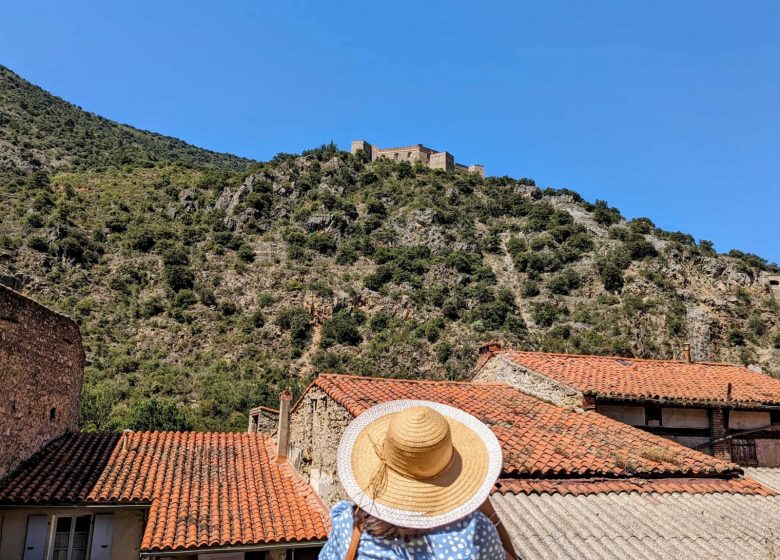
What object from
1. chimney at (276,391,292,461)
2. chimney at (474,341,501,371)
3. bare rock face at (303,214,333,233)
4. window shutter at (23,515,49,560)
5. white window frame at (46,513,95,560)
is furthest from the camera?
bare rock face at (303,214,333,233)

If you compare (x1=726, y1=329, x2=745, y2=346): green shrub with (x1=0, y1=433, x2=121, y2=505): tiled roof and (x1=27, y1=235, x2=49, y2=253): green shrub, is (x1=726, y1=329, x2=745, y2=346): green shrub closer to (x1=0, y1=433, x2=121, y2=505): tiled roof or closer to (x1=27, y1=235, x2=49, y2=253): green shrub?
(x1=0, y1=433, x2=121, y2=505): tiled roof

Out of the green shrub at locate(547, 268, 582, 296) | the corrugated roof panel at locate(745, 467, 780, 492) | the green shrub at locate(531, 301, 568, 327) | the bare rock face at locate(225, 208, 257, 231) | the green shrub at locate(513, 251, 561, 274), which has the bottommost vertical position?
the corrugated roof panel at locate(745, 467, 780, 492)

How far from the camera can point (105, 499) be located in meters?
12.7

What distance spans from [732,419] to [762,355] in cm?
3851

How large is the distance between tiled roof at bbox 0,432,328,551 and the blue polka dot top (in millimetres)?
10224

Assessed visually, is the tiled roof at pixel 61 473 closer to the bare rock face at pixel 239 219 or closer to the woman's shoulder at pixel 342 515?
the woman's shoulder at pixel 342 515

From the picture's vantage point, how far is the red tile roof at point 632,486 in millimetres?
9227

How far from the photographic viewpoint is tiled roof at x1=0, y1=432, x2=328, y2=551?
1198cm

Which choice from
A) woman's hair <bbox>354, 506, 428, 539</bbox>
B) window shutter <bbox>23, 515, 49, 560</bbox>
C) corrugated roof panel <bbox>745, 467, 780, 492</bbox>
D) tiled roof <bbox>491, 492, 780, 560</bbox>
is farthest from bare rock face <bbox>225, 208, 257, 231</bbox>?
woman's hair <bbox>354, 506, 428, 539</bbox>

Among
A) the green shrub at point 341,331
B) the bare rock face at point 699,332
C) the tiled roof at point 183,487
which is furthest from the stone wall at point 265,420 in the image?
the bare rock face at point 699,332

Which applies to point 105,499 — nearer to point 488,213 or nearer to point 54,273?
point 54,273

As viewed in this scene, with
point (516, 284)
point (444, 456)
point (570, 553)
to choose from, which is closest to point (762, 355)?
point (516, 284)

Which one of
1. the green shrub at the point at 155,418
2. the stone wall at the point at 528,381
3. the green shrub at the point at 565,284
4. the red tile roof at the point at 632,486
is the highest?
the green shrub at the point at 565,284

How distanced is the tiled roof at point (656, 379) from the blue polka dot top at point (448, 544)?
1234cm
